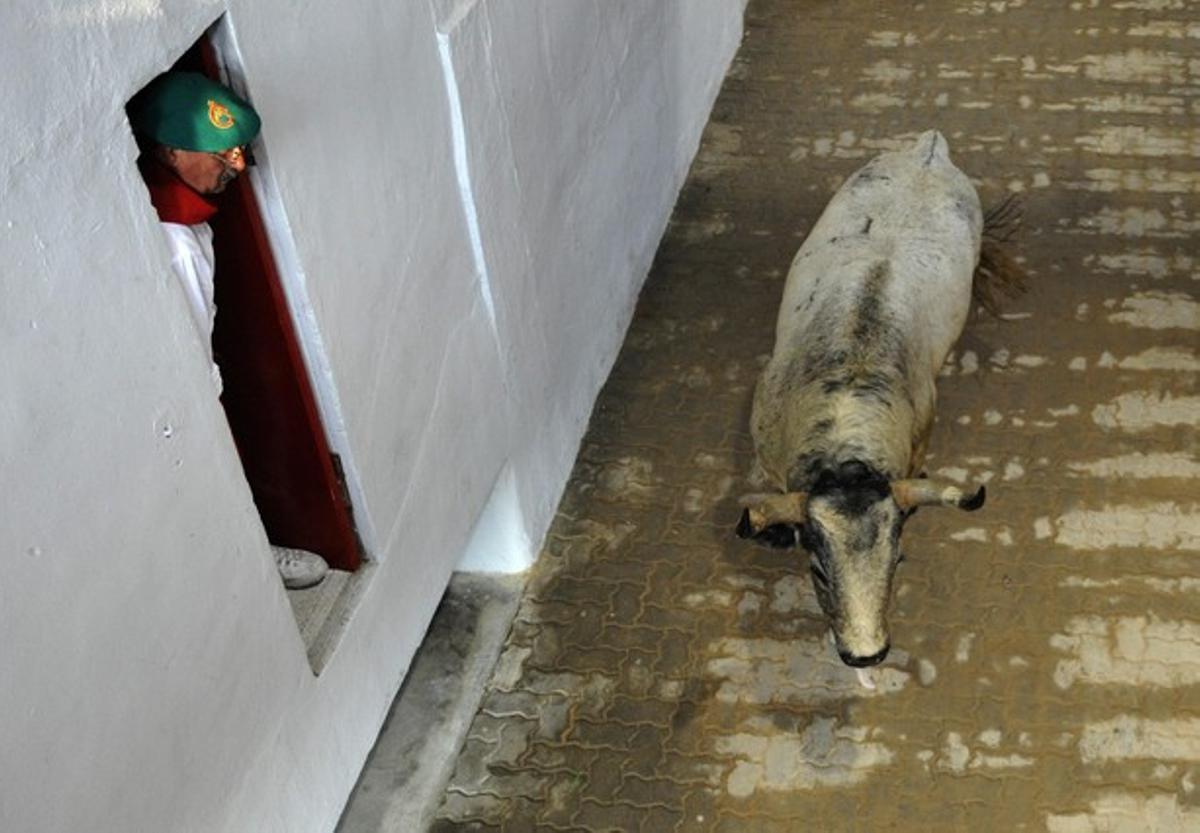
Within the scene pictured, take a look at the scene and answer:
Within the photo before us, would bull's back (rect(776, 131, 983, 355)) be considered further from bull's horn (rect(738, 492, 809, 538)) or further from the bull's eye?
the bull's eye

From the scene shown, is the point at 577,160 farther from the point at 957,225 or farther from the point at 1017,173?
the point at 1017,173

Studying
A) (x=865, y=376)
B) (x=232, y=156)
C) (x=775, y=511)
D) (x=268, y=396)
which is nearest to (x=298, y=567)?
(x=268, y=396)

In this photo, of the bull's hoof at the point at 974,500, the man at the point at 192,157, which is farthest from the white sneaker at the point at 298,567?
the bull's hoof at the point at 974,500

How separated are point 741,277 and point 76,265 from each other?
16.8ft

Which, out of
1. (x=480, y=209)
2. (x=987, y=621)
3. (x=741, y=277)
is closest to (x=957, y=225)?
(x=741, y=277)

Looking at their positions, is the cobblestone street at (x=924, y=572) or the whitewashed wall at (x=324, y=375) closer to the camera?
the whitewashed wall at (x=324, y=375)

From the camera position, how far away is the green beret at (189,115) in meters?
3.50

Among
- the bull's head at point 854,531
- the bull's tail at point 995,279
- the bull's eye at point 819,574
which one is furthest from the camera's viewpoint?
the bull's tail at point 995,279

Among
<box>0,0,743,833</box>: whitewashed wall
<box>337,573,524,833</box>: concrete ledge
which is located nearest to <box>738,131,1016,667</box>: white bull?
<box>0,0,743,833</box>: whitewashed wall

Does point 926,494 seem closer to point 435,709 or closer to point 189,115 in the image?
point 435,709

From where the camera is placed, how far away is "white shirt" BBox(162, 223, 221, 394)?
372 centimetres

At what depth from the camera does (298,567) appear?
4.74 metres

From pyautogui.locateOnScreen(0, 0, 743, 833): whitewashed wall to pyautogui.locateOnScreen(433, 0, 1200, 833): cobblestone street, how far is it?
65 cm

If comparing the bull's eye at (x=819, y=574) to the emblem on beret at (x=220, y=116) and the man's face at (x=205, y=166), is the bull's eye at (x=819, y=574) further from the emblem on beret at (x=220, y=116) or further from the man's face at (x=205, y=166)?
the emblem on beret at (x=220, y=116)
